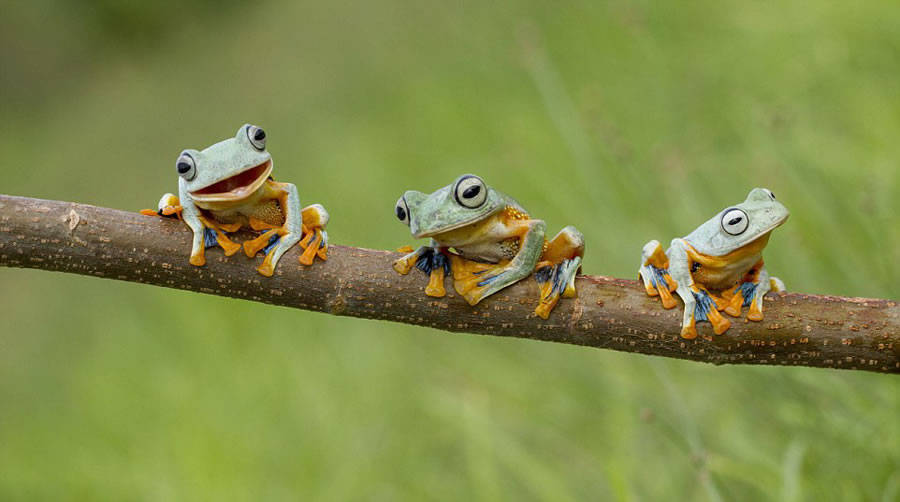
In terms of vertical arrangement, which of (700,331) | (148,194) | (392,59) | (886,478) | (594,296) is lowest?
(886,478)

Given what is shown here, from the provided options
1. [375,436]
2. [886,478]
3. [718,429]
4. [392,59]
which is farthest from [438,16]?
[886,478]

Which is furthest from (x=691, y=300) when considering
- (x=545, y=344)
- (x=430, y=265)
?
(x=545, y=344)

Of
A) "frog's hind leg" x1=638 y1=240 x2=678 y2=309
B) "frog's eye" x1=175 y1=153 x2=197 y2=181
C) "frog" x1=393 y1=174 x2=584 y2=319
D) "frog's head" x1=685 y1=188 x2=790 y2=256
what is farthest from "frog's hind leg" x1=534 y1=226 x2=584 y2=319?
"frog's eye" x1=175 y1=153 x2=197 y2=181

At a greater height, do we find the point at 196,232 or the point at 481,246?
the point at 196,232

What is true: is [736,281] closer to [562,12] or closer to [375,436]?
[375,436]

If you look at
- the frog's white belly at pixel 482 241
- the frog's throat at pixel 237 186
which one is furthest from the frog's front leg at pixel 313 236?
the frog's white belly at pixel 482 241

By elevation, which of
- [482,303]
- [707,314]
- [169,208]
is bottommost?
[707,314]

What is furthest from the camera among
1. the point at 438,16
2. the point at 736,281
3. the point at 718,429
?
the point at 438,16

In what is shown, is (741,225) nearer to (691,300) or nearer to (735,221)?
(735,221)
